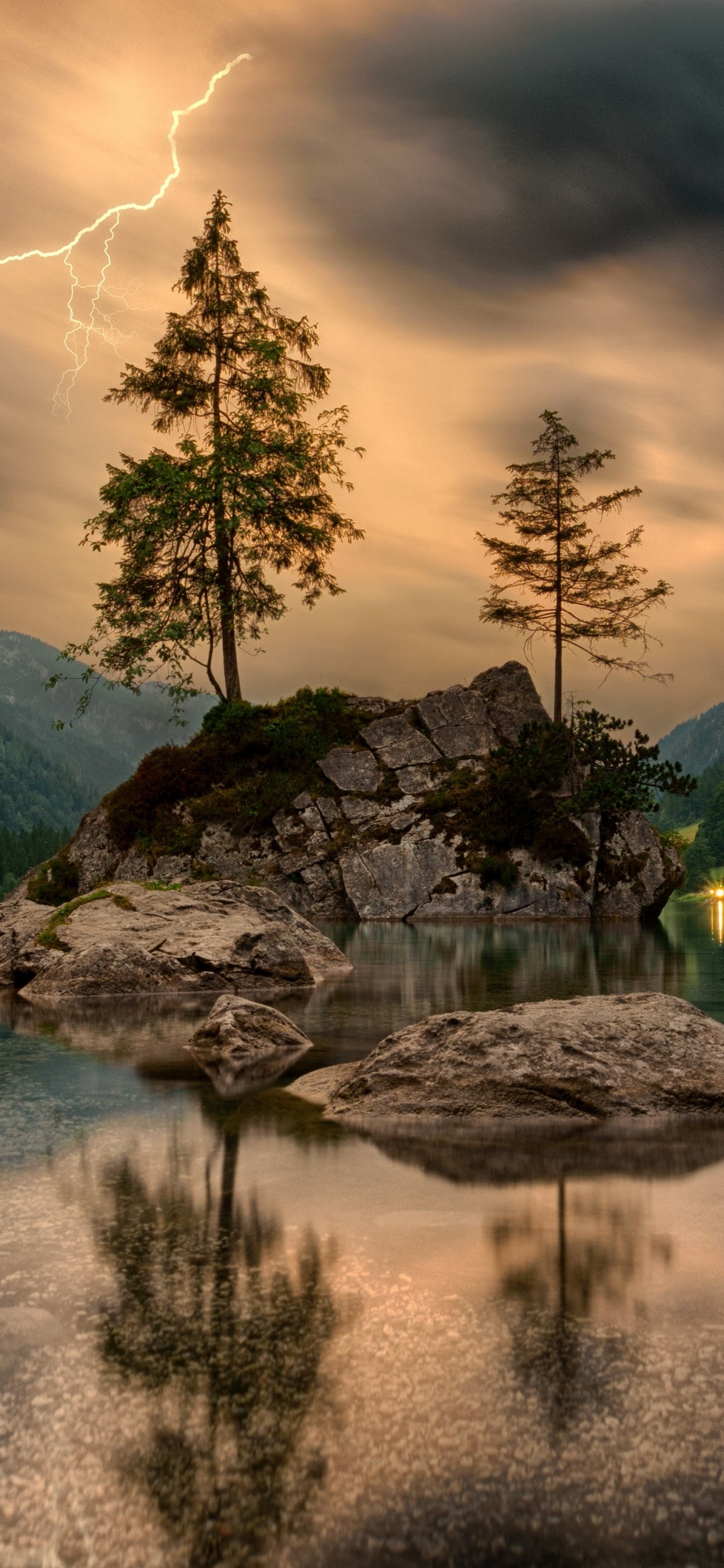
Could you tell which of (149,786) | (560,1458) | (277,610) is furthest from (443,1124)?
(277,610)

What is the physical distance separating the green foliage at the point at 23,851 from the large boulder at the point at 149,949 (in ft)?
366

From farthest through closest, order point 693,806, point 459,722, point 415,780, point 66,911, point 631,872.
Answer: point 693,806 → point 459,722 → point 415,780 → point 631,872 → point 66,911

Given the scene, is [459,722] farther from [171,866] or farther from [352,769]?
[171,866]

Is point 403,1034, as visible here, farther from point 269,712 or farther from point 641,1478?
point 269,712

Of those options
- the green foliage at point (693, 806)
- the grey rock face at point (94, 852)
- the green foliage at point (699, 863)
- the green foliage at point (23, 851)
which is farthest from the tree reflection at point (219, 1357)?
the green foliage at point (693, 806)

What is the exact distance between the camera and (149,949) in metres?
15.7

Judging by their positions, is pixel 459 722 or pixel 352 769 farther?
pixel 459 722

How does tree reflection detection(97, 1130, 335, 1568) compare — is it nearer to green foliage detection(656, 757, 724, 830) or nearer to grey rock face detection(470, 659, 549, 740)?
grey rock face detection(470, 659, 549, 740)

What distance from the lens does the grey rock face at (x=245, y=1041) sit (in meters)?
9.51

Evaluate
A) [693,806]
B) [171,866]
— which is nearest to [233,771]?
[171,866]

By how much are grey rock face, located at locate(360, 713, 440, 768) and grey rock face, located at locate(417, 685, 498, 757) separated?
1.71 feet

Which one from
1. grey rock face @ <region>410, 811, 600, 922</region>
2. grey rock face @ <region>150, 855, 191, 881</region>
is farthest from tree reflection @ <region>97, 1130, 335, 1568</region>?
grey rock face @ <region>150, 855, 191, 881</region>

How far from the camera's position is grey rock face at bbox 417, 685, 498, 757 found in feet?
131

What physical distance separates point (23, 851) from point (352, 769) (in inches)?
4273
